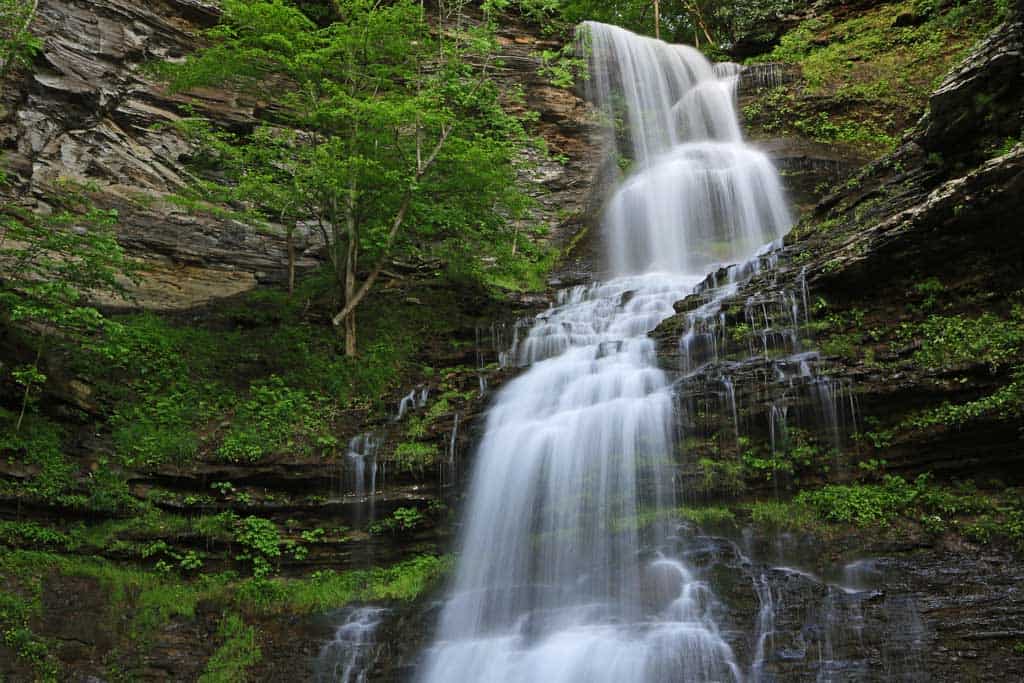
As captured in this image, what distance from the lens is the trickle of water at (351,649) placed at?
8.07 meters

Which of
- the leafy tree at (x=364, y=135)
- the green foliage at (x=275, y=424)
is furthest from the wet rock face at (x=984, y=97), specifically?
the green foliage at (x=275, y=424)

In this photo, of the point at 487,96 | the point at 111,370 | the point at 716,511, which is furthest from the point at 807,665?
the point at 487,96

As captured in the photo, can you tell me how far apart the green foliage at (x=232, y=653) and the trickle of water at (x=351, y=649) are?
0.84m

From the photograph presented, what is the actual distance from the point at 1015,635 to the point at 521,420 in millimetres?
6544

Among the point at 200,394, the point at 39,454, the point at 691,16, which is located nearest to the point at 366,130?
the point at 200,394

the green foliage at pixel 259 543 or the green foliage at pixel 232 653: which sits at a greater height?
the green foliage at pixel 259 543

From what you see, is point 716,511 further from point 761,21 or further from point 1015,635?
point 761,21

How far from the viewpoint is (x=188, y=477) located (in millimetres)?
10406

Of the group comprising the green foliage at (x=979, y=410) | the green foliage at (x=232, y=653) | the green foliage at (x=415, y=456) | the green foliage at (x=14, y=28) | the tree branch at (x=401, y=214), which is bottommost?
the green foliage at (x=232, y=653)

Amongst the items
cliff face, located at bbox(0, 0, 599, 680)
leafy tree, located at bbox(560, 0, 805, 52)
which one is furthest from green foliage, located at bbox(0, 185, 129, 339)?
leafy tree, located at bbox(560, 0, 805, 52)

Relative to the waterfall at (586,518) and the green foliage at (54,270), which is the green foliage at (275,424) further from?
the waterfall at (586,518)

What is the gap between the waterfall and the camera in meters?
7.19

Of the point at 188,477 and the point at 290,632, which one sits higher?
the point at 188,477

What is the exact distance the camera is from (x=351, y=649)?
8.46 meters
